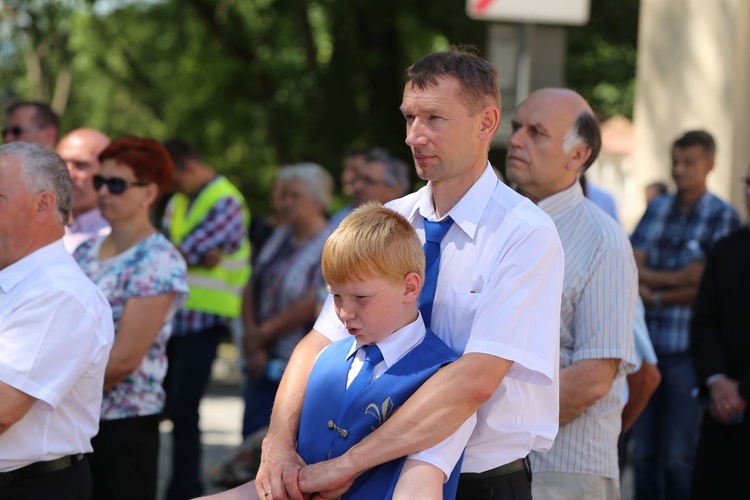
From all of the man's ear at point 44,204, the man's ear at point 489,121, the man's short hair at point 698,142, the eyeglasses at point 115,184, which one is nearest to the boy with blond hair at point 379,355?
the man's ear at point 489,121

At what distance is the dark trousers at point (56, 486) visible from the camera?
4.21 metres

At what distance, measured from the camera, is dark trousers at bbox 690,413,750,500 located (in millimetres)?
5859

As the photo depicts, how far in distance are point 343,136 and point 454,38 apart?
2567 millimetres

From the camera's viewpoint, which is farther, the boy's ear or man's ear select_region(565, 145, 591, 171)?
man's ear select_region(565, 145, 591, 171)

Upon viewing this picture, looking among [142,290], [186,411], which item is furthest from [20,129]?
[142,290]

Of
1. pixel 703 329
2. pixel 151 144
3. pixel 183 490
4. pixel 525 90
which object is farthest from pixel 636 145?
pixel 151 144

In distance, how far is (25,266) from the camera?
13.9 feet

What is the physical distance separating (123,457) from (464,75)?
8.82 feet

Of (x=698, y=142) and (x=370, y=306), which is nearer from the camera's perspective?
(x=370, y=306)

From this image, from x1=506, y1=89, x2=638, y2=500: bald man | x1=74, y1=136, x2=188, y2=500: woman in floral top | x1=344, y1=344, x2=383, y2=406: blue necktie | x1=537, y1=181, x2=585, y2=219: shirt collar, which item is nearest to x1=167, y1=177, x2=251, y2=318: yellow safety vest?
x1=74, y1=136, x2=188, y2=500: woman in floral top

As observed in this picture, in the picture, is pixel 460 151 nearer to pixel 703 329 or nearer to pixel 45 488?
pixel 45 488

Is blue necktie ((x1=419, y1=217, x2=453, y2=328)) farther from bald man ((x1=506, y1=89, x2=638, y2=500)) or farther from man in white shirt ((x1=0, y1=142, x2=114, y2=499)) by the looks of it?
man in white shirt ((x1=0, y1=142, x2=114, y2=499))

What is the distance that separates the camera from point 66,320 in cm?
410

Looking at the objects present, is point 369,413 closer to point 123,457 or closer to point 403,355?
point 403,355
